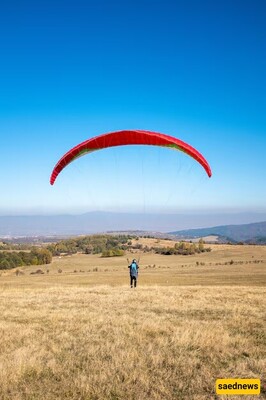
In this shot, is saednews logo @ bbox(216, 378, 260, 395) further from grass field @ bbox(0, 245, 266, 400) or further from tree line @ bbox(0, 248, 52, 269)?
tree line @ bbox(0, 248, 52, 269)

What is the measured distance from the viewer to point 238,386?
23.1 ft

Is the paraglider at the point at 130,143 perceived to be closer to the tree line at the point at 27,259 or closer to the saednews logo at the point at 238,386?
the saednews logo at the point at 238,386

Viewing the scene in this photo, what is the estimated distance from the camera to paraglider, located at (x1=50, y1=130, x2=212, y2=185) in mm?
15859

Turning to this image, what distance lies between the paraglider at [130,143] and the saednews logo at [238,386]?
1068 centimetres

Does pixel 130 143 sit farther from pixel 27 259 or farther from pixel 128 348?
pixel 27 259

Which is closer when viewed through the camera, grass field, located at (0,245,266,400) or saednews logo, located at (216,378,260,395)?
saednews logo, located at (216,378,260,395)

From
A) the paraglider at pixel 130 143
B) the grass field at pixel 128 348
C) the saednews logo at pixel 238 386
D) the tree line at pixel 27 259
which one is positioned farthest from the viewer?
the tree line at pixel 27 259

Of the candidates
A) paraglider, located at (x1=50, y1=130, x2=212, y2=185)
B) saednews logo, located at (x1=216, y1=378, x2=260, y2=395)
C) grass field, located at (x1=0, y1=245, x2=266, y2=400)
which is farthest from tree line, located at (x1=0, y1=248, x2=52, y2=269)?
saednews logo, located at (x1=216, y1=378, x2=260, y2=395)

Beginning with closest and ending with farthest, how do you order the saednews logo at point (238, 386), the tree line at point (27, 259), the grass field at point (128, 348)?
the saednews logo at point (238, 386) < the grass field at point (128, 348) < the tree line at point (27, 259)

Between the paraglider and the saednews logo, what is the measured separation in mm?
10681

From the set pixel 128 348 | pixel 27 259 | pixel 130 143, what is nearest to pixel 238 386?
pixel 128 348

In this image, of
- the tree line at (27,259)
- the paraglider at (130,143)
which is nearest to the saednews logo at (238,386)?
the paraglider at (130,143)

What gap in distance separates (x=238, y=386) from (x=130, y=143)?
12.0 meters

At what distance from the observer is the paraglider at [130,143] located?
1586cm
